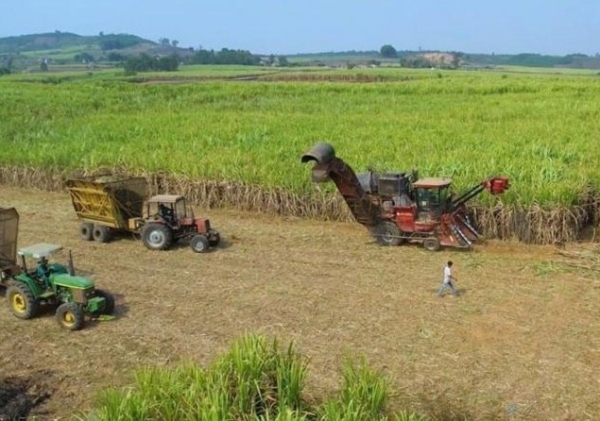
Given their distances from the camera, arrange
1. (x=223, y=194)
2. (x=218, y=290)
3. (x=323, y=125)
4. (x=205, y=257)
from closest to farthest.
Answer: (x=218, y=290) → (x=205, y=257) → (x=223, y=194) → (x=323, y=125)

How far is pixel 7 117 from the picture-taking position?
1243 inches

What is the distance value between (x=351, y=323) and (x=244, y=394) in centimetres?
354

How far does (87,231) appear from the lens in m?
14.7

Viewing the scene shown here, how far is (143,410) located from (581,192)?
38.1 feet

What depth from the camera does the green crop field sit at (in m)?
15.0

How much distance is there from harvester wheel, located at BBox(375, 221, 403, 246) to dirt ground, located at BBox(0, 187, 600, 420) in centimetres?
33

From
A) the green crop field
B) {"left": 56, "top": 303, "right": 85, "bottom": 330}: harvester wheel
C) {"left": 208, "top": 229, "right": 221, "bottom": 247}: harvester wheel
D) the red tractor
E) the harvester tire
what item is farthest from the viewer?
the green crop field

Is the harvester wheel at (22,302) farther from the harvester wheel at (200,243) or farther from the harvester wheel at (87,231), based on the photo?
the harvester wheel at (87,231)

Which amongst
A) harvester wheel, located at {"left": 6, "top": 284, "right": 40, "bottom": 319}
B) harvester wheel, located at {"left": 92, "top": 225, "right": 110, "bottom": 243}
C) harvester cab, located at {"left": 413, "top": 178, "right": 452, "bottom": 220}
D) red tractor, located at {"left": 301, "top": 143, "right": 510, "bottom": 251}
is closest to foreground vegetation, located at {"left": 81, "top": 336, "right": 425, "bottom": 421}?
harvester wheel, located at {"left": 6, "top": 284, "right": 40, "bottom": 319}

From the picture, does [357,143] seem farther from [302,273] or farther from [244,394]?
[244,394]

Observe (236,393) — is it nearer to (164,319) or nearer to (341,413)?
(341,413)

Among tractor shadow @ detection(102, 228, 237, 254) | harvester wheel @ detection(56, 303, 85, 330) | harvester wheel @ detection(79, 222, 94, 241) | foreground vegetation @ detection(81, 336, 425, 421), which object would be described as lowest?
tractor shadow @ detection(102, 228, 237, 254)

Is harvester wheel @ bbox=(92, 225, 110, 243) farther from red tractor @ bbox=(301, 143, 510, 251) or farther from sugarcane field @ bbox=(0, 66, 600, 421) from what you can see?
red tractor @ bbox=(301, 143, 510, 251)

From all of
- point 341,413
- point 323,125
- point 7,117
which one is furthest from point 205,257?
point 7,117
